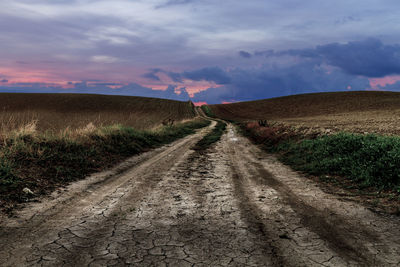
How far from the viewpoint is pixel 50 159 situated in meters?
6.97

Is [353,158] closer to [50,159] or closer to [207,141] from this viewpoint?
[207,141]

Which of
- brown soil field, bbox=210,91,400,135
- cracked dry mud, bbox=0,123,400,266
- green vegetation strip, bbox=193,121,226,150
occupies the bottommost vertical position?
cracked dry mud, bbox=0,123,400,266

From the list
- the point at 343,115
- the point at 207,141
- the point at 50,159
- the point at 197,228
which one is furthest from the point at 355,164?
the point at 343,115

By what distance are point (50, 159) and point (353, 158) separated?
→ 8727 mm

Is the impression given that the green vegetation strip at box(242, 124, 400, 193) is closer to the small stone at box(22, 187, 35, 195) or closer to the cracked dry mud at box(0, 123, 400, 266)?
the cracked dry mud at box(0, 123, 400, 266)

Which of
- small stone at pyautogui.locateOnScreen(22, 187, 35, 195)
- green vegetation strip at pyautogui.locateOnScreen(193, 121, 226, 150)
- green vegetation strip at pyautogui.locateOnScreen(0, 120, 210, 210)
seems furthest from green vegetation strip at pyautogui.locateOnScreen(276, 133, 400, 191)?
small stone at pyautogui.locateOnScreen(22, 187, 35, 195)

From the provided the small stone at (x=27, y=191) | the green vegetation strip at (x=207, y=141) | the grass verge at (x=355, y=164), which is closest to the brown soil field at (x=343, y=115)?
the grass verge at (x=355, y=164)

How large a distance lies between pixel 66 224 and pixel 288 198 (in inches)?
155

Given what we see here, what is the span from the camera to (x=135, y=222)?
373cm

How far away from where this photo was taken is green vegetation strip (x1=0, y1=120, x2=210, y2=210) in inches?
203

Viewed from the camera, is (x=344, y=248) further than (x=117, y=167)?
No

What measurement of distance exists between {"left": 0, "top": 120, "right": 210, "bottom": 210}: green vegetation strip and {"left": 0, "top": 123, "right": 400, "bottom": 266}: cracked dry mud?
0.65 metres

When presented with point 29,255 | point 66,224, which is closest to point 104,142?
point 66,224

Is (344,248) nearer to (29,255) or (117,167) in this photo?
(29,255)
